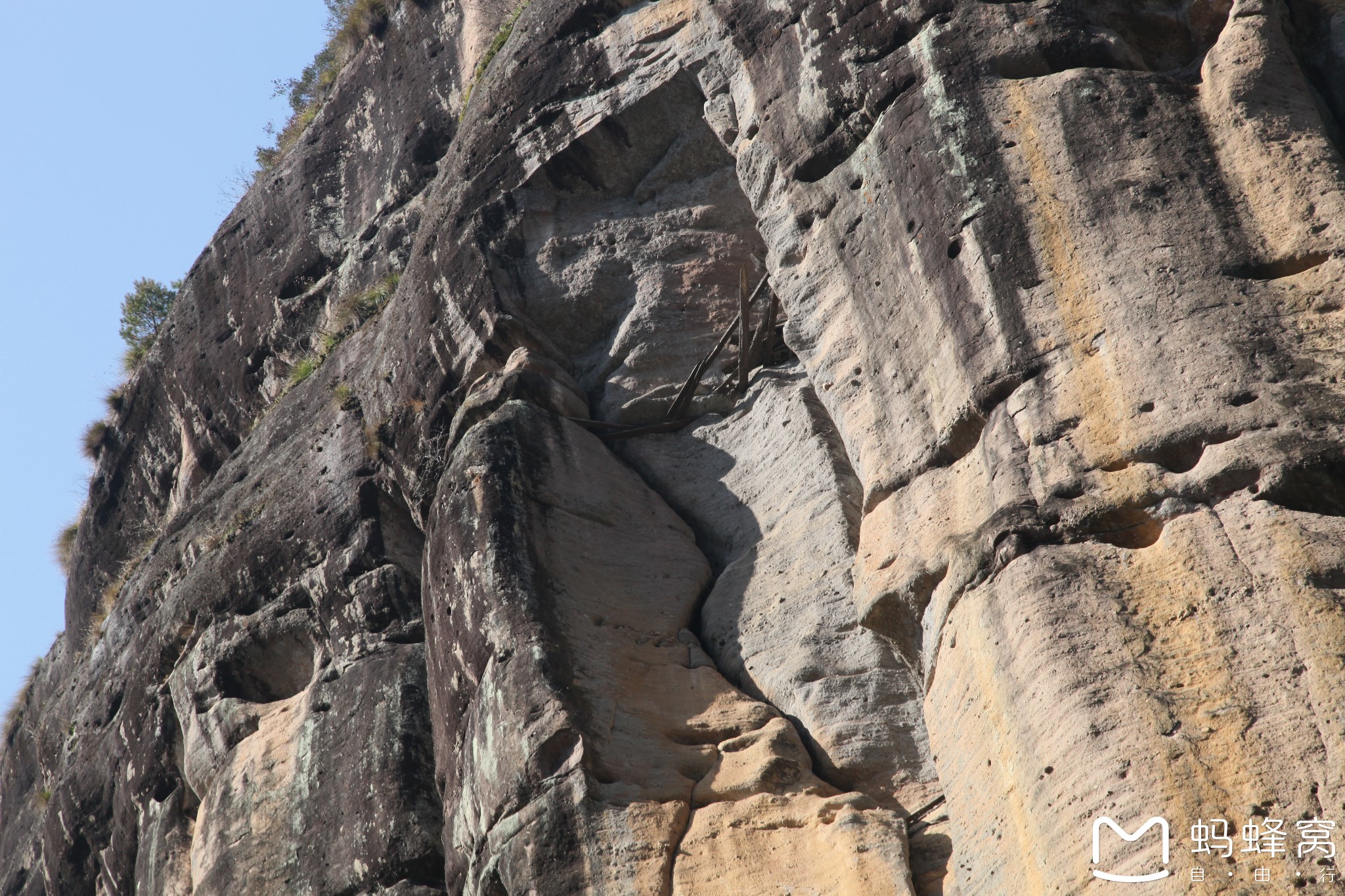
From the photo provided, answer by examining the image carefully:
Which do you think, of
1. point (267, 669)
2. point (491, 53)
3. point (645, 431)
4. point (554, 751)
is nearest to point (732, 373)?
point (645, 431)

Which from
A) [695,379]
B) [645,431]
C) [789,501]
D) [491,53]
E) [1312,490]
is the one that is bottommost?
[1312,490]

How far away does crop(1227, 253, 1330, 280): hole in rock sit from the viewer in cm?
631

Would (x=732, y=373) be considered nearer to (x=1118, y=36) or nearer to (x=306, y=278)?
(x=1118, y=36)

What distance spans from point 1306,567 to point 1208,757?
0.88 m

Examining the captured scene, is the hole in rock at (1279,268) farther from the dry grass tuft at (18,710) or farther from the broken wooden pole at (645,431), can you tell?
the dry grass tuft at (18,710)

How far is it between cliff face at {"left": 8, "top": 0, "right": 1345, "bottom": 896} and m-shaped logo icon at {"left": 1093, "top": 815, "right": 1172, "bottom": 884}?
62mm

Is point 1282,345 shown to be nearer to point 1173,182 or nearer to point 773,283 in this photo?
point 1173,182

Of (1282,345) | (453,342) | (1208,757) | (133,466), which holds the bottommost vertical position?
(1208,757)

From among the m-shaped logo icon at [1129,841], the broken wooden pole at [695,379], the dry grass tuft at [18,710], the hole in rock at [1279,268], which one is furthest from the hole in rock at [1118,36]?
the dry grass tuft at [18,710]

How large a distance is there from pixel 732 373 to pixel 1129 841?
5510mm

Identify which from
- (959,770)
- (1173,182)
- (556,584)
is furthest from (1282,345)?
(556,584)

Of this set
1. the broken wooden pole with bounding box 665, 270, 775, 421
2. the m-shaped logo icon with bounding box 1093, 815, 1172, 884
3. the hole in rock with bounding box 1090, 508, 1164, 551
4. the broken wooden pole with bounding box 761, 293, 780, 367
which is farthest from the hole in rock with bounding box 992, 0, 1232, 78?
the m-shaped logo icon with bounding box 1093, 815, 1172, 884

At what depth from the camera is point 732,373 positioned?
396 inches

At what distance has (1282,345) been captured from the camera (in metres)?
6.02
